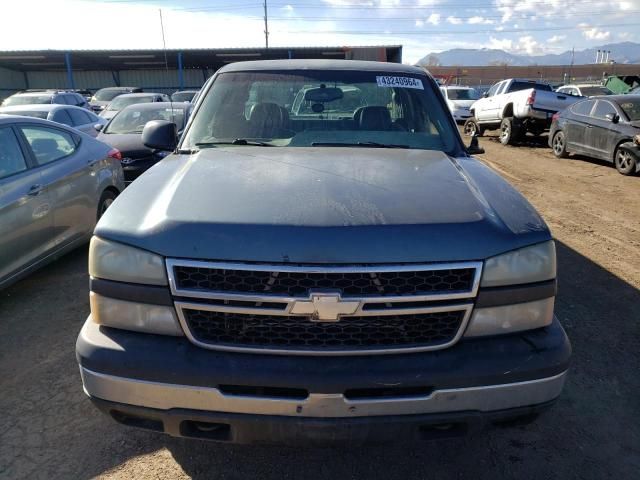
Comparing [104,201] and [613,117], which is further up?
[613,117]

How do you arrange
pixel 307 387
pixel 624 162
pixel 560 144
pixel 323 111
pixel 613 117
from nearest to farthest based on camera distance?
pixel 307 387 < pixel 323 111 < pixel 624 162 < pixel 613 117 < pixel 560 144

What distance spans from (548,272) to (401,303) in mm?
692

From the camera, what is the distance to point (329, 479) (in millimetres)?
2451

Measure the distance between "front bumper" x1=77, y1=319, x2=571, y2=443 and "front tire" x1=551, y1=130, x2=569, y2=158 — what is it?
1261 centimetres

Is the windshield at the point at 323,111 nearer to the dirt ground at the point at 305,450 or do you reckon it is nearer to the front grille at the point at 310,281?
the front grille at the point at 310,281

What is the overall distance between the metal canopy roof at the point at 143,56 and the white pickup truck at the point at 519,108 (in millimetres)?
17699

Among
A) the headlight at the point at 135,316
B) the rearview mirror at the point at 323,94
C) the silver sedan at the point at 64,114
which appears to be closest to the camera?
the headlight at the point at 135,316

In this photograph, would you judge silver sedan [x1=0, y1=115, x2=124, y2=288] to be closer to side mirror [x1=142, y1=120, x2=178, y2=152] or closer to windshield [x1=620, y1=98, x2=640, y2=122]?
side mirror [x1=142, y1=120, x2=178, y2=152]

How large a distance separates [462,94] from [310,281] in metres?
23.6

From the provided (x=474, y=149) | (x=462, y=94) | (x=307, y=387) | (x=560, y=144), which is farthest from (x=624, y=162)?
(x=462, y=94)

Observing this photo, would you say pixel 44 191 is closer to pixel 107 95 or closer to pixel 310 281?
pixel 310 281

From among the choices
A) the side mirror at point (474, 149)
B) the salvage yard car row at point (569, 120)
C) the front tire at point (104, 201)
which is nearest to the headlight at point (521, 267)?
the side mirror at point (474, 149)

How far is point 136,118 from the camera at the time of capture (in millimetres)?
10078

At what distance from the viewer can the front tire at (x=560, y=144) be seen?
42.8 feet
